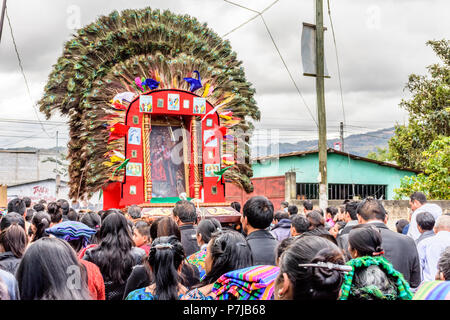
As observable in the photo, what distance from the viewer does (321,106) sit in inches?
409

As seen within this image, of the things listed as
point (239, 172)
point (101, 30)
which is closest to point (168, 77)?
point (101, 30)

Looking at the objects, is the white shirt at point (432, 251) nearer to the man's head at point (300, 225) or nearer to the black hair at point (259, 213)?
the man's head at point (300, 225)

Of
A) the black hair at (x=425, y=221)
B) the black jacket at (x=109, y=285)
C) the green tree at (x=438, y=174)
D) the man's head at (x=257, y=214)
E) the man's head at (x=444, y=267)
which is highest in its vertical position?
the green tree at (x=438, y=174)

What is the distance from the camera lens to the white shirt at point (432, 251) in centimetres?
461

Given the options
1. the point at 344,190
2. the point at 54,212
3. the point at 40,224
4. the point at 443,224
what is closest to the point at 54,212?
the point at 54,212

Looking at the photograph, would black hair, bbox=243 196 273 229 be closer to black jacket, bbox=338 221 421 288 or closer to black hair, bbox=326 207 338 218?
A: black jacket, bbox=338 221 421 288

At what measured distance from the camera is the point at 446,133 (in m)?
17.3

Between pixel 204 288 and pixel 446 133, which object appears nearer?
pixel 204 288

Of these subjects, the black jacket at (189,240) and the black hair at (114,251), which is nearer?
the black hair at (114,251)

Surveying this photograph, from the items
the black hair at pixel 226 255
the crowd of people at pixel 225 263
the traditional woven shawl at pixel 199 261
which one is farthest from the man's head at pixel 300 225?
the black hair at pixel 226 255

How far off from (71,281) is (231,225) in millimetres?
7690

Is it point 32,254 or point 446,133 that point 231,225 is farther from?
point 446,133

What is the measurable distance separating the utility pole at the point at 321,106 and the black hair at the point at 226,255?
7582 mm

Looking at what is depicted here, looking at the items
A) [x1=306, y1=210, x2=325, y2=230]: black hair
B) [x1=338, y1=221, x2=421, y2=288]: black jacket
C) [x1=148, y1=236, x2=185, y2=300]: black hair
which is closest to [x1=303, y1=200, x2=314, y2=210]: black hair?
[x1=306, y1=210, x2=325, y2=230]: black hair
